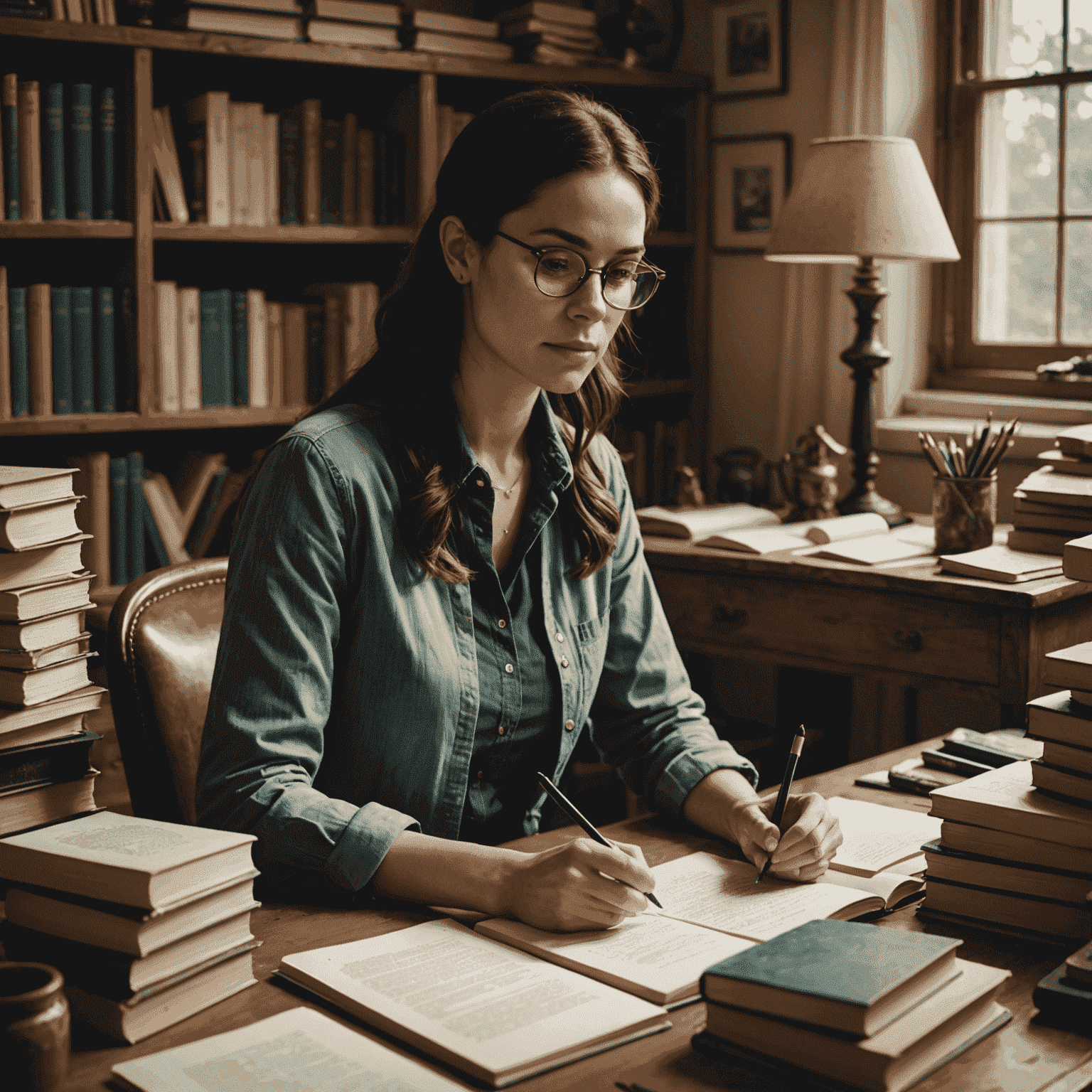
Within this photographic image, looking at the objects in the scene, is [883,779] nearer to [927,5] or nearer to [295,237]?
[295,237]

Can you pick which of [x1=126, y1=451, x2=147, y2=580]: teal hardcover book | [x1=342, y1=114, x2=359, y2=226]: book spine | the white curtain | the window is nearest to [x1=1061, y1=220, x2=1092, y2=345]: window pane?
the window

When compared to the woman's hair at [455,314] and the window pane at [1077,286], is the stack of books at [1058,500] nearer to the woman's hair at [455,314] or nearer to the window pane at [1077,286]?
the window pane at [1077,286]

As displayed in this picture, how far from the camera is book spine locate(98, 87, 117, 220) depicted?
102 inches

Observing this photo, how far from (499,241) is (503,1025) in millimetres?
823

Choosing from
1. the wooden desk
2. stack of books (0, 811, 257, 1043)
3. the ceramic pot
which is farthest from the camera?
the wooden desk

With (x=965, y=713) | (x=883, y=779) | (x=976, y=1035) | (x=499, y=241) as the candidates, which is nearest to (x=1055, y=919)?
(x=976, y=1035)

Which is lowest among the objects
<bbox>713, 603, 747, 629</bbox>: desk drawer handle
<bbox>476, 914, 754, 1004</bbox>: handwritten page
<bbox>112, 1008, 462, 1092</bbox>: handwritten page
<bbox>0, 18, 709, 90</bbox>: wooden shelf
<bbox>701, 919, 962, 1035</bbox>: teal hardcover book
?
<bbox>713, 603, 747, 629</bbox>: desk drawer handle

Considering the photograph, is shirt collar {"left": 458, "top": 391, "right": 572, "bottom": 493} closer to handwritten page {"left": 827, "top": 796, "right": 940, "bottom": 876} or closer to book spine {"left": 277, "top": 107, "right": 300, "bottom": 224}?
handwritten page {"left": 827, "top": 796, "right": 940, "bottom": 876}

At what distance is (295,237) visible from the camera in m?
2.81

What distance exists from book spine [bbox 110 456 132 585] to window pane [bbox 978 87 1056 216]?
203 centimetres

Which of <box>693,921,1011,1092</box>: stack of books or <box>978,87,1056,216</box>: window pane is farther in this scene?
<box>978,87,1056,216</box>: window pane

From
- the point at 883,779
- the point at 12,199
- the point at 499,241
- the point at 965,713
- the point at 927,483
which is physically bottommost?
the point at 965,713

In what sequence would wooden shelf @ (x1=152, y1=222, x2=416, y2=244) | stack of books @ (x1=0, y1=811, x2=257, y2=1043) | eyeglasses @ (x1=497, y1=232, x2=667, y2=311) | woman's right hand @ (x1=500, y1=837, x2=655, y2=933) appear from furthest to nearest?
wooden shelf @ (x1=152, y1=222, x2=416, y2=244) → eyeglasses @ (x1=497, y1=232, x2=667, y2=311) → woman's right hand @ (x1=500, y1=837, x2=655, y2=933) → stack of books @ (x1=0, y1=811, x2=257, y2=1043)

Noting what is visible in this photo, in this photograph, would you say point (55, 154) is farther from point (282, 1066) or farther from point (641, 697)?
point (282, 1066)
